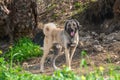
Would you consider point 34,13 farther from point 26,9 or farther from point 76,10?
point 76,10

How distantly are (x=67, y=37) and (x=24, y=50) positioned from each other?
2946 millimetres

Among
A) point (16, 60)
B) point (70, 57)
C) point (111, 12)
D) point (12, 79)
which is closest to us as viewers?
point (12, 79)

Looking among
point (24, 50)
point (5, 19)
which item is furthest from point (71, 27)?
point (5, 19)

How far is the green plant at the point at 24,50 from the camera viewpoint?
15406 millimetres

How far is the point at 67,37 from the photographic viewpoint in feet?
43.9

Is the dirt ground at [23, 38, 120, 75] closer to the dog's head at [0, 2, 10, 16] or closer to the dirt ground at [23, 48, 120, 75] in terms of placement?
the dirt ground at [23, 48, 120, 75]

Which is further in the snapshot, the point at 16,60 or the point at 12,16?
the point at 12,16

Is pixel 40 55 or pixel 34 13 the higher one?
pixel 34 13

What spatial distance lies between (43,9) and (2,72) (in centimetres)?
1008

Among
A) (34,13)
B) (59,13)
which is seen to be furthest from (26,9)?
(59,13)

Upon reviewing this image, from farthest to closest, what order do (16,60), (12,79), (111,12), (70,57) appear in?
(111,12) < (16,60) < (70,57) < (12,79)

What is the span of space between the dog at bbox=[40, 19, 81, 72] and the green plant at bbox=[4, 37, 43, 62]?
157 cm

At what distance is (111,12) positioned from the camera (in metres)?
16.2

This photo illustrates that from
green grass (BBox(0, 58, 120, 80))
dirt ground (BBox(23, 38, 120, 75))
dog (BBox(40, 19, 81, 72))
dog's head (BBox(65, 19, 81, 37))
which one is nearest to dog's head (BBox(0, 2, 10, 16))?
dirt ground (BBox(23, 38, 120, 75))
